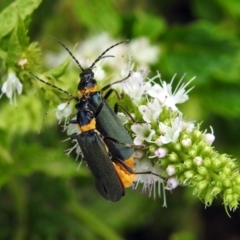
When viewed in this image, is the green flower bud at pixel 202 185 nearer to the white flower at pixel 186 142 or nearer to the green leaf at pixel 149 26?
the white flower at pixel 186 142

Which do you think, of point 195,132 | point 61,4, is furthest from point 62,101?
point 61,4

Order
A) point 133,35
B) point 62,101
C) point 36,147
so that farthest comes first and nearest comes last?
point 133,35, point 36,147, point 62,101

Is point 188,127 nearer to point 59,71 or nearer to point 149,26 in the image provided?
point 59,71

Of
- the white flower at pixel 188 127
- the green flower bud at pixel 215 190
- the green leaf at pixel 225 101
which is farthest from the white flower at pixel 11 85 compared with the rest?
the green leaf at pixel 225 101

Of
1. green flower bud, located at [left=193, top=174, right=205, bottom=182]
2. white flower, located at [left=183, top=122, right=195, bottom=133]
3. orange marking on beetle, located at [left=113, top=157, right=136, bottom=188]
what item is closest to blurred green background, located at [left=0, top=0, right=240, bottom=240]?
orange marking on beetle, located at [left=113, top=157, right=136, bottom=188]

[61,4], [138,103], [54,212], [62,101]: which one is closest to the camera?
[138,103]

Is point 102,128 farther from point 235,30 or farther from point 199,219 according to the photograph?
point 199,219
